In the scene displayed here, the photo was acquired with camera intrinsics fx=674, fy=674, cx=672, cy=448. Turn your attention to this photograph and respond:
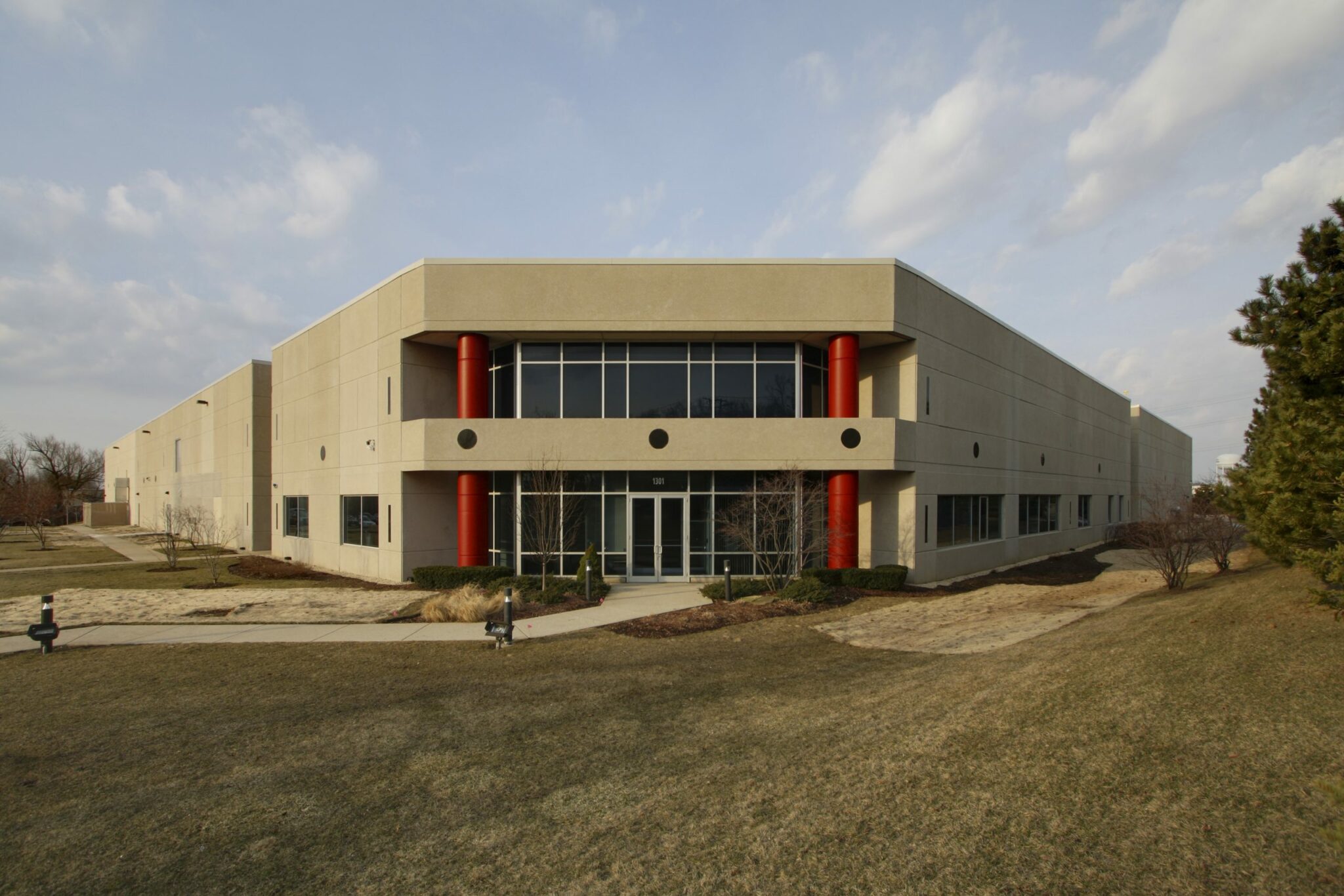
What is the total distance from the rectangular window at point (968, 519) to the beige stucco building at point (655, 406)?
0.13m

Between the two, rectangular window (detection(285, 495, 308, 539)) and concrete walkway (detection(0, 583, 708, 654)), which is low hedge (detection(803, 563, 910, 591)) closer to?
concrete walkway (detection(0, 583, 708, 654))

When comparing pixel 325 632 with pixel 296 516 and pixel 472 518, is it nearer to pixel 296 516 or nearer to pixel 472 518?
pixel 472 518

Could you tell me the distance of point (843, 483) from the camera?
1889cm

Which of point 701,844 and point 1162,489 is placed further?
point 1162,489

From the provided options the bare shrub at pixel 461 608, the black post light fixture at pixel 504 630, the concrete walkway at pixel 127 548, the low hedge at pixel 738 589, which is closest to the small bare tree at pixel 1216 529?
the low hedge at pixel 738 589

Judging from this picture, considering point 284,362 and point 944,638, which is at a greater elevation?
point 284,362

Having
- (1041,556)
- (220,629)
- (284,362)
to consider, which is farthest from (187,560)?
(1041,556)

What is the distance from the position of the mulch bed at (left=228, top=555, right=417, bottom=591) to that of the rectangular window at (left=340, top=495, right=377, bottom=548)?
4.04 ft

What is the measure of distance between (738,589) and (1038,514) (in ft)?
61.0

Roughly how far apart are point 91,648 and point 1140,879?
15.5m

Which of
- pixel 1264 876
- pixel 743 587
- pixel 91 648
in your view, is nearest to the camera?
pixel 1264 876

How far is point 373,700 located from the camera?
28.2 ft

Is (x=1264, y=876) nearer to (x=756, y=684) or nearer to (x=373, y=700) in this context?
(x=756, y=684)

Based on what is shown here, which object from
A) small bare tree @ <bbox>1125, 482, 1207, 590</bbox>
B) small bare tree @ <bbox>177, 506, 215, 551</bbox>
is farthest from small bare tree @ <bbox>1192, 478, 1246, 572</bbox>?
small bare tree @ <bbox>177, 506, 215, 551</bbox>
